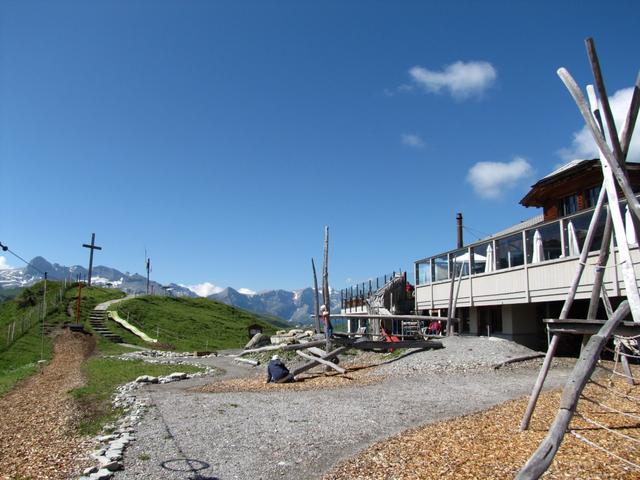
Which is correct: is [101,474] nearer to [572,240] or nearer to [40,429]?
[40,429]

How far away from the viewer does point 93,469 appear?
814 centimetres

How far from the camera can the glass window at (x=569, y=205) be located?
2888 centimetres

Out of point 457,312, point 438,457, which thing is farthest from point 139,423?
point 457,312

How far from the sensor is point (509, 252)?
24578 millimetres

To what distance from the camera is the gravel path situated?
8578 mm

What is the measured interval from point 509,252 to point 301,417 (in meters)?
16.0

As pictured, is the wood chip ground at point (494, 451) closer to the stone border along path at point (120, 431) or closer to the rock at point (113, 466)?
the rock at point (113, 466)

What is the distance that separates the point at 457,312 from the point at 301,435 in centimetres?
2299

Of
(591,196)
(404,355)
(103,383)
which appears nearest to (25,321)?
(103,383)

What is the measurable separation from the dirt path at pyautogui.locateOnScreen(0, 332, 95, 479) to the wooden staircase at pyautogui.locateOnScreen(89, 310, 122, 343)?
A: 1726cm

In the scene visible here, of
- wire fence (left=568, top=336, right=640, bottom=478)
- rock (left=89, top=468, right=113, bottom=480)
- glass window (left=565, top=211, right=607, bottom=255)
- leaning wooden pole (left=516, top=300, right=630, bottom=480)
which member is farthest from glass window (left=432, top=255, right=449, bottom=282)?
leaning wooden pole (left=516, top=300, right=630, bottom=480)

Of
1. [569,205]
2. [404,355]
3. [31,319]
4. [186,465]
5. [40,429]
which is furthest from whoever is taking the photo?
[31,319]

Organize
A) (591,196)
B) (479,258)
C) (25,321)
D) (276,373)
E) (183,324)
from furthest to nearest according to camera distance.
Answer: (183,324)
(25,321)
(479,258)
(591,196)
(276,373)

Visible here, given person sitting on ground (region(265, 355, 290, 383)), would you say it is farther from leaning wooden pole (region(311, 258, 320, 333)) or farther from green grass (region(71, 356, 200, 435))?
leaning wooden pole (region(311, 258, 320, 333))
